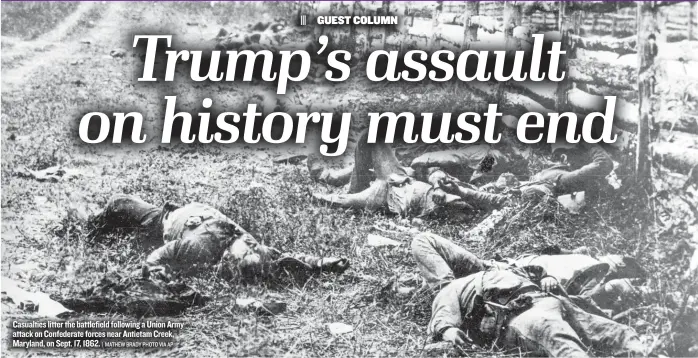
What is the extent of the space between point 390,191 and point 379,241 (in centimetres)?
49

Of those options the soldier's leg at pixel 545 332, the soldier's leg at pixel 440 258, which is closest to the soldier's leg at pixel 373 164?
the soldier's leg at pixel 440 258

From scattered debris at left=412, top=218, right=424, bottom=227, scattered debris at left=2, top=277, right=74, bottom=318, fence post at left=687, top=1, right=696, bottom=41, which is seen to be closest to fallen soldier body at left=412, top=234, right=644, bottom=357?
scattered debris at left=412, top=218, right=424, bottom=227

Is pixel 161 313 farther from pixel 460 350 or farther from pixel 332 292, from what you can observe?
pixel 460 350

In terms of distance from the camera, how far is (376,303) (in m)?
4.04

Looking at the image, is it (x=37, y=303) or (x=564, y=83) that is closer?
(x=37, y=303)

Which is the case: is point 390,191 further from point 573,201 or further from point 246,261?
point 573,201

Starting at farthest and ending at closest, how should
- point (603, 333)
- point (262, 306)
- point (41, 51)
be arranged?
point (41, 51)
point (262, 306)
point (603, 333)

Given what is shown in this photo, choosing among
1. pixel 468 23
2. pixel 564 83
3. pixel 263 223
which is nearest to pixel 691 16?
pixel 564 83

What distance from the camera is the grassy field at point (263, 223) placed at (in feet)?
12.6

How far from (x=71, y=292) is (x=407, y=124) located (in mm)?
2748

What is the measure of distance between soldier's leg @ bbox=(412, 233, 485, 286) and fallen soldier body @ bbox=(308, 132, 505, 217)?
18.6 inches

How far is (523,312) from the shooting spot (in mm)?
3719

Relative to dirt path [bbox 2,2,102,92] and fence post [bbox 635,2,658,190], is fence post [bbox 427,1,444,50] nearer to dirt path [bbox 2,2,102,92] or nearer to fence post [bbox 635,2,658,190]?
fence post [bbox 635,2,658,190]

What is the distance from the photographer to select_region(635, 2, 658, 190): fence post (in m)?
4.23
